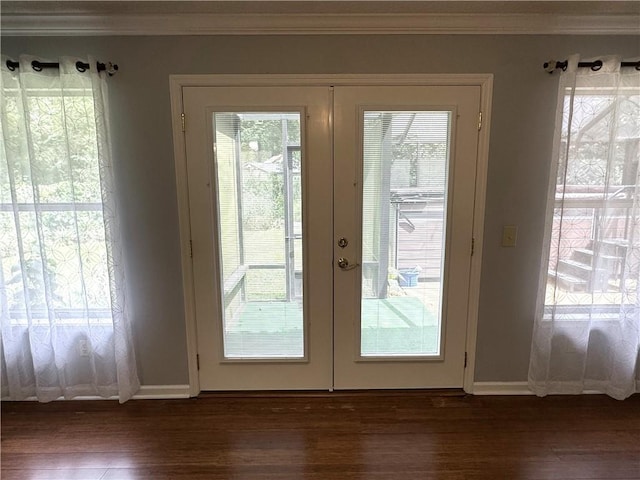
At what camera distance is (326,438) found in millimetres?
1849

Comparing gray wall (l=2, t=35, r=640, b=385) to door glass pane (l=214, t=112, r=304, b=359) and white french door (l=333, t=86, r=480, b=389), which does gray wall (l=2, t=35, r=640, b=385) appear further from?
door glass pane (l=214, t=112, r=304, b=359)

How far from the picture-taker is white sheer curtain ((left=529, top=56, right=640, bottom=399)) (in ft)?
6.04

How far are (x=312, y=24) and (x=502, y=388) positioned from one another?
247cm

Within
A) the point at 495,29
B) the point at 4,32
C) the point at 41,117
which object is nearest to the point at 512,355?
the point at 495,29

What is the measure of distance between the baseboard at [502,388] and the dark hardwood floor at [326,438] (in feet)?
0.15

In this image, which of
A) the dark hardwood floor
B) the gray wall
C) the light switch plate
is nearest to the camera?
the dark hardwood floor

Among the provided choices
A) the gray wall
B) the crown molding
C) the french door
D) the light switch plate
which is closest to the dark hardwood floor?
the french door

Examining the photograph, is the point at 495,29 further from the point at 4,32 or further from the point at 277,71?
the point at 4,32

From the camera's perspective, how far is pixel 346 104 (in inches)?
75.5

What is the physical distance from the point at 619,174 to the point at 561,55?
0.73 metres

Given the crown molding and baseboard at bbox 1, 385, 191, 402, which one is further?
baseboard at bbox 1, 385, 191, 402

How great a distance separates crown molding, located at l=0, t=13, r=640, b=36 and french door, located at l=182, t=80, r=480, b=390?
0.30 metres

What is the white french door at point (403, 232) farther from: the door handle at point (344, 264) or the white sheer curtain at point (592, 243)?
the white sheer curtain at point (592, 243)

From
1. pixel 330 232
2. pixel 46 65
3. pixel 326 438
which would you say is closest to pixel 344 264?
pixel 330 232
